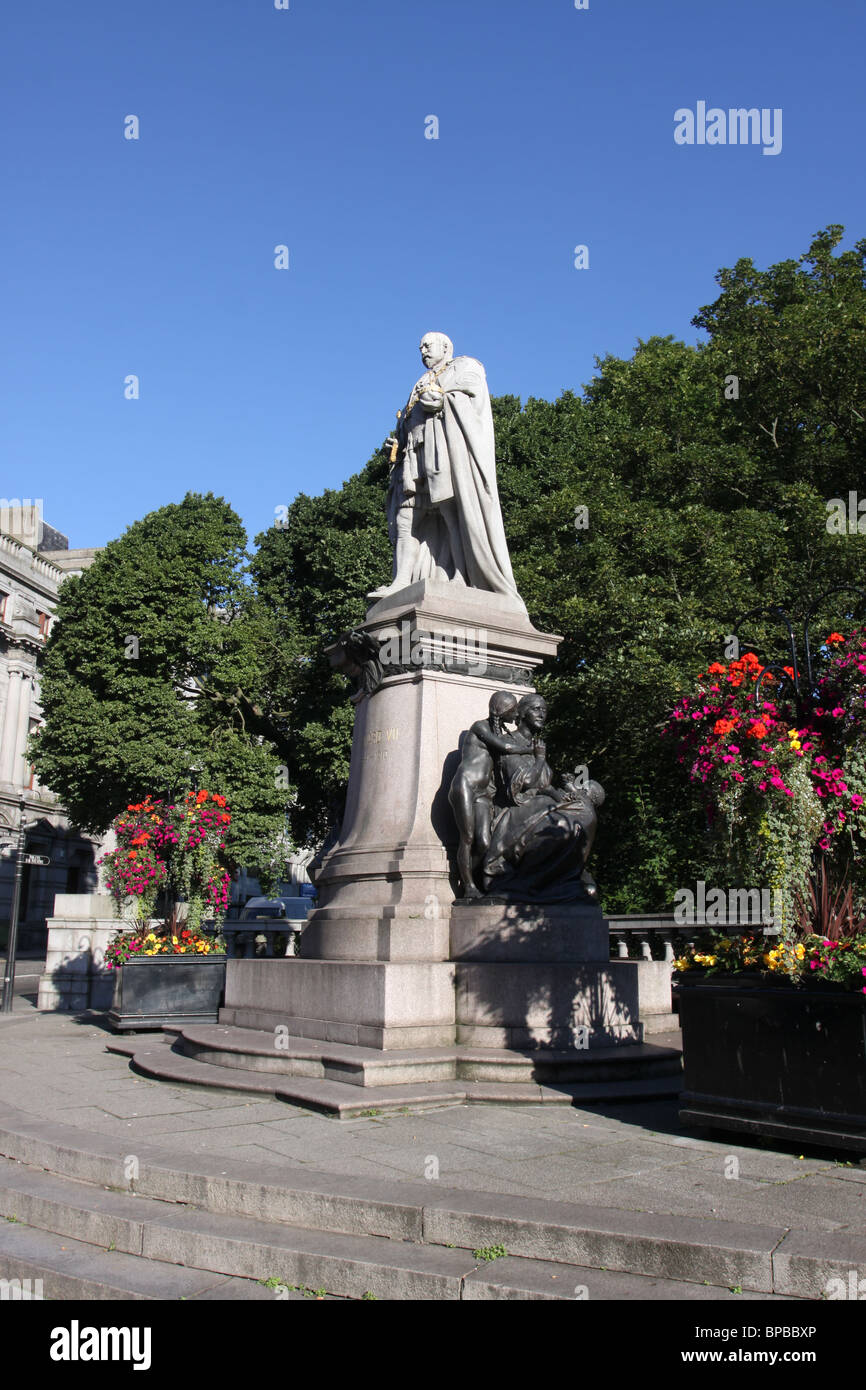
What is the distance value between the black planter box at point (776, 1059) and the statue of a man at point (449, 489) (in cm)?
585

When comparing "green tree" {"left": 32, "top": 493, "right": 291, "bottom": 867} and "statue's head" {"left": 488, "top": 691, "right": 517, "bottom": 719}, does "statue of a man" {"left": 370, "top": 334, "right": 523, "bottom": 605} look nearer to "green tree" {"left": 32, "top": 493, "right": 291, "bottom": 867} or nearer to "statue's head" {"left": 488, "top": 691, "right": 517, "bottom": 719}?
"statue's head" {"left": 488, "top": 691, "right": 517, "bottom": 719}

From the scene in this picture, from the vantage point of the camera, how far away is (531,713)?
31.7 feet

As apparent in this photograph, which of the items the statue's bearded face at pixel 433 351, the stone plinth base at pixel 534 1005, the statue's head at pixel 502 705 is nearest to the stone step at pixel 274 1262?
the stone plinth base at pixel 534 1005

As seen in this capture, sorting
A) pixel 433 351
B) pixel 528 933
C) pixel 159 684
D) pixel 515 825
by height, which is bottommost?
pixel 528 933

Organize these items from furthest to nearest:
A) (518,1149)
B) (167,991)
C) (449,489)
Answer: (167,991) → (449,489) → (518,1149)

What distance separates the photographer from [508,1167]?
5559mm

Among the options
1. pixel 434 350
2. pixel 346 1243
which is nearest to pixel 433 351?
pixel 434 350

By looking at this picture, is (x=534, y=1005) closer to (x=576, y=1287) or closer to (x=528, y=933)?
(x=528, y=933)

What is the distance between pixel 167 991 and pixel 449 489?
659 cm

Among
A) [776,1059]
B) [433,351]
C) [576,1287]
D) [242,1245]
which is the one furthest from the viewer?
[433,351]

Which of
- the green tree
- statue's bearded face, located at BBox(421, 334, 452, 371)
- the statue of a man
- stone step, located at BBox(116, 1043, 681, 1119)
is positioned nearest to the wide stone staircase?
stone step, located at BBox(116, 1043, 681, 1119)

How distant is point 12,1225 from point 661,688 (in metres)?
15.4

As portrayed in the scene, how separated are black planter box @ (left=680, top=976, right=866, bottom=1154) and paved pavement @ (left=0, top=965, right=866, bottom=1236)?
0.20 metres
